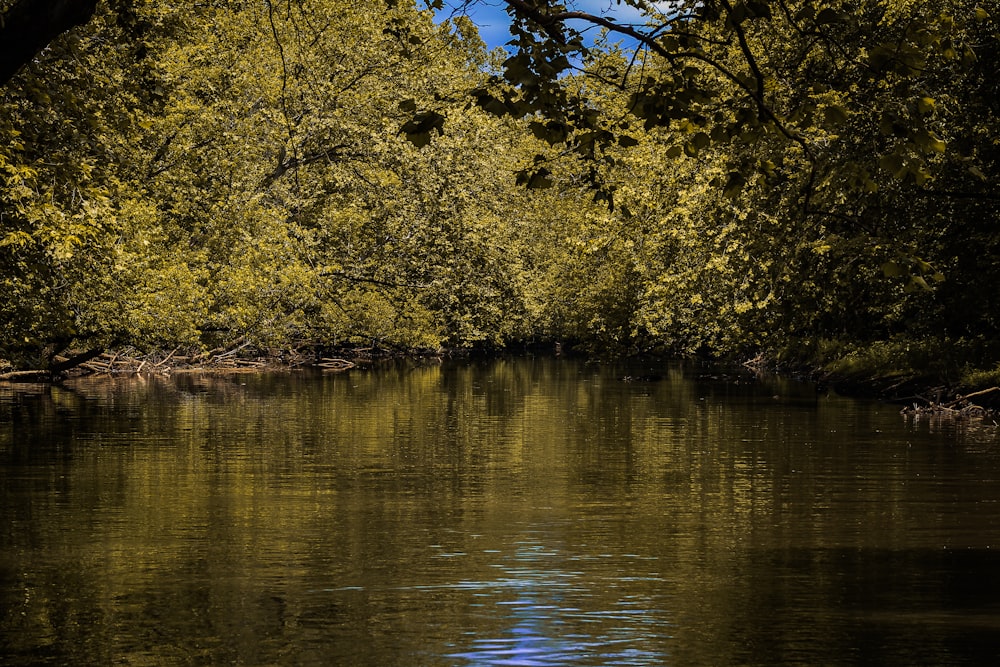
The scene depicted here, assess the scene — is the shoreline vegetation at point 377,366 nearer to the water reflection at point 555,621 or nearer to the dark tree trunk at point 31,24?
the water reflection at point 555,621

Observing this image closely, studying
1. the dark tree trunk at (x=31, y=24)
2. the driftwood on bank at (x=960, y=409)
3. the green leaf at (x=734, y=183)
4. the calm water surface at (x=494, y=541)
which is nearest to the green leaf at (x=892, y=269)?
the green leaf at (x=734, y=183)

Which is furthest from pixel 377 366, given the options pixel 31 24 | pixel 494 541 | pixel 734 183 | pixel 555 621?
pixel 31 24

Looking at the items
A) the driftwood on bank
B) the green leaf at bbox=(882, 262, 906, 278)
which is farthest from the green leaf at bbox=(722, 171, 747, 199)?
the driftwood on bank

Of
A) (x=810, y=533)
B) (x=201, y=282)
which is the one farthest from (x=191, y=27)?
(x=810, y=533)

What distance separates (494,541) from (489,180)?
42.9 m

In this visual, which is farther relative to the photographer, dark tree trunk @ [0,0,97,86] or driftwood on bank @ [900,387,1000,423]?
driftwood on bank @ [900,387,1000,423]

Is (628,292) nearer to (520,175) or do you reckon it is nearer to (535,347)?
(535,347)

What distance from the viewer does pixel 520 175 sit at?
996 cm

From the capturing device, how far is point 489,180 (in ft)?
189

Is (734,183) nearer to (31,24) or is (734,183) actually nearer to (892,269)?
(892,269)

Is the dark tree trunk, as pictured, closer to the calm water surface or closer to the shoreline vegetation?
the calm water surface

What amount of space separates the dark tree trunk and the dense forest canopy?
0.05 metres

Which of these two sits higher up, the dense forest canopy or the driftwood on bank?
the dense forest canopy

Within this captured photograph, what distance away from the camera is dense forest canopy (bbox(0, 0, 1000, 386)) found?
10.1 metres
